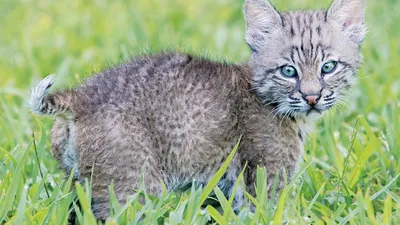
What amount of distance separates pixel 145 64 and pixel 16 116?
230cm

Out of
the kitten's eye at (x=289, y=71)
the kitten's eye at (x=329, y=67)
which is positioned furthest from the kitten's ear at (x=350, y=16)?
the kitten's eye at (x=289, y=71)

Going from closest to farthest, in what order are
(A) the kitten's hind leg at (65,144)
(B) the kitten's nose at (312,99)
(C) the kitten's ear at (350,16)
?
(A) the kitten's hind leg at (65,144) → (B) the kitten's nose at (312,99) → (C) the kitten's ear at (350,16)

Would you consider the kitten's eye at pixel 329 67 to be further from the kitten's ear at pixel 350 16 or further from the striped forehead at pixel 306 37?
the kitten's ear at pixel 350 16

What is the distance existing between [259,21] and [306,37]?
1.54 ft

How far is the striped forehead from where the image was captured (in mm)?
5760

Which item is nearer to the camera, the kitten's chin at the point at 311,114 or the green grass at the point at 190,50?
the green grass at the point at 190,50

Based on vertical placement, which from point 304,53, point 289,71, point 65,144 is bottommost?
point 65,144

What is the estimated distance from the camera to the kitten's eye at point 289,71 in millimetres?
5789

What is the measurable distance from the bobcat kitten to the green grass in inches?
8.0

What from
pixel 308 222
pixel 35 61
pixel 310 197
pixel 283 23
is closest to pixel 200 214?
pixel 308 222

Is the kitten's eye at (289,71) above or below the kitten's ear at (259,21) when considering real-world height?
below

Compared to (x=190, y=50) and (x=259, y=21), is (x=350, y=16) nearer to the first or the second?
(x=259, y=21)

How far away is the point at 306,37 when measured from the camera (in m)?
5.85

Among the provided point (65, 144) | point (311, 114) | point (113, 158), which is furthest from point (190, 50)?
point (113, 158)
